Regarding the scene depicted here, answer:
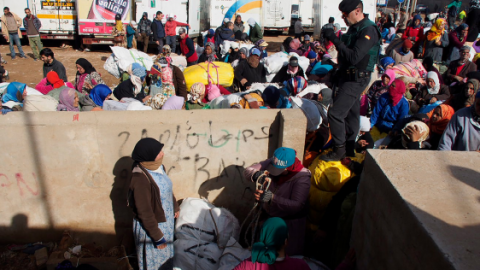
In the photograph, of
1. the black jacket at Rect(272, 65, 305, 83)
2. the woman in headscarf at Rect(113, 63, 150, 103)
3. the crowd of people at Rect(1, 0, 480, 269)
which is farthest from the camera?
the black jacket at Rect(272, 65, 305, 83)

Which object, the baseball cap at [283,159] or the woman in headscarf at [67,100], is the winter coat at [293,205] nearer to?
the baseball cap at [283,159]

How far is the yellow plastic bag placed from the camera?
24.8ft

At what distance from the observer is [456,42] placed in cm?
934

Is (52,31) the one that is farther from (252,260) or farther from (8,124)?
(252,260)

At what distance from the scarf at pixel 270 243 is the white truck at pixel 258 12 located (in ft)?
46.1

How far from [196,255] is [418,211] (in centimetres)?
244

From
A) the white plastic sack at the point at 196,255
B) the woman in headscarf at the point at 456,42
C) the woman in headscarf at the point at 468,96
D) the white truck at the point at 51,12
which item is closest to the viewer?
the white plastic sack at the point at 196,255

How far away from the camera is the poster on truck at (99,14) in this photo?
45.8 ft

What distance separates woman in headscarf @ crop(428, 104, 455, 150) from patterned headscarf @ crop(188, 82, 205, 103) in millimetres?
3493

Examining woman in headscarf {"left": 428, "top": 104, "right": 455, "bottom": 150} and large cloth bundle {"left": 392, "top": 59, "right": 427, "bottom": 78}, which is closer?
woman in headscarf {"left": 428, "top": 104, "right": 455, "bottom": 150}

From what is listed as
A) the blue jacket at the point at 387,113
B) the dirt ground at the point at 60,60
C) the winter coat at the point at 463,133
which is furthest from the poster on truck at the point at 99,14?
the winter coat at the point at 463,133

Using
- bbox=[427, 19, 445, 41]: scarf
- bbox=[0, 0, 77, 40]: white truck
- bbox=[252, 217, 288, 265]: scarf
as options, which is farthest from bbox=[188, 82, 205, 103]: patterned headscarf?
bbox=[0, 0, 77, 40]: white truck

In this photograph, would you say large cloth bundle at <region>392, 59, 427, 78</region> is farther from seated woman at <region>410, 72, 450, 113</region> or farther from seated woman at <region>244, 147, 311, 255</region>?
seated woman at <region>244, 147, 311, 255</region>

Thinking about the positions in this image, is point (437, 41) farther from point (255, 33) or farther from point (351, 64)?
point (351, 64)
